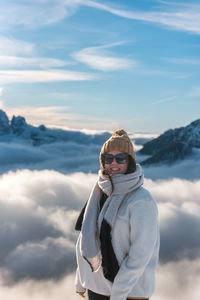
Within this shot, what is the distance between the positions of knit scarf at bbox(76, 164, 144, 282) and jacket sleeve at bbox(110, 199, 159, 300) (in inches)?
9.7

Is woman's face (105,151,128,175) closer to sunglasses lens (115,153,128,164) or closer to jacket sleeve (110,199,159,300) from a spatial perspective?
sunglasses lens (115,153,128,164)

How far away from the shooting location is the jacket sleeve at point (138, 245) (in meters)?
4.50

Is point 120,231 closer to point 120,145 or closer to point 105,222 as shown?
point 105,222

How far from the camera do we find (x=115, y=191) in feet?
15.8

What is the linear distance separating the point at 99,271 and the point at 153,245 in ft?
3.53

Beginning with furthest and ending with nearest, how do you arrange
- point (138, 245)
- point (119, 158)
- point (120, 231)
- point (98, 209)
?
point (98, 209) → point (119, 158) → point (120, 231) → point (138, 245)

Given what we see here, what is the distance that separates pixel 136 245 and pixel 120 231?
1.06ft

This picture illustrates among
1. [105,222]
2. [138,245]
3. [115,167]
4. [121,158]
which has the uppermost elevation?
[121,158]

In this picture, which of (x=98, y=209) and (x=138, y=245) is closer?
(x=138, y=245)

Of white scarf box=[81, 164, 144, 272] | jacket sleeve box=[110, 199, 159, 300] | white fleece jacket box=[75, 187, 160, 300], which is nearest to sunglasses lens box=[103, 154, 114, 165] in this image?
white scarf box=[81, 164, 144, 272]

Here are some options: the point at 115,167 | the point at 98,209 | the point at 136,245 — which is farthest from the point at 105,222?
the point at 115,167

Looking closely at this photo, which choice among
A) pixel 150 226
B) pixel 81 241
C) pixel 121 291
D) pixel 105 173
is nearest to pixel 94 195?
pixel 105 173

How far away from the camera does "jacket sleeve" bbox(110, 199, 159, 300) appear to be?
4.50 m

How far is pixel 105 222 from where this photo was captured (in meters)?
4.81
